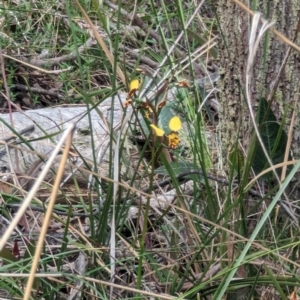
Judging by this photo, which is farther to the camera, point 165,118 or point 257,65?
point 165,118

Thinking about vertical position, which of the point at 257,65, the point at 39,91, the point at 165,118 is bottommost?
the point at 39,91

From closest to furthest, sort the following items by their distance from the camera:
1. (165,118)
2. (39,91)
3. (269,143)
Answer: (269,143) → (165,118) → (39,91)

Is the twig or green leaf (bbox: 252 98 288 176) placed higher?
green leaf (bbox: 252 98 288 176)

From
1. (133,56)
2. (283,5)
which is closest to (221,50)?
(283,5)

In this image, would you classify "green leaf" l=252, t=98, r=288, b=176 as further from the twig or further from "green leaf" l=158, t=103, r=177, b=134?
the twig

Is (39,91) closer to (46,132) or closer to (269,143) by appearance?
(46,132)

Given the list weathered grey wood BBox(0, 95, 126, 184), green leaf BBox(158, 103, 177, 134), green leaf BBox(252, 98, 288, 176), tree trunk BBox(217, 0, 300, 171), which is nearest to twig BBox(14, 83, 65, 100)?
weathered grey wood BBox(0, 95, 126, 184)

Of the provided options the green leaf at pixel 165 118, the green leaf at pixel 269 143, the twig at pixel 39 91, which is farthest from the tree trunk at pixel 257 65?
the twig at pixel 39 91

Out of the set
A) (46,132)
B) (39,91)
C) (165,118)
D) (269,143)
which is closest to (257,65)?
(269,143)

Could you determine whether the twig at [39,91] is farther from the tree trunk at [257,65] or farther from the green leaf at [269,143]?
the green leaf at [269,143]

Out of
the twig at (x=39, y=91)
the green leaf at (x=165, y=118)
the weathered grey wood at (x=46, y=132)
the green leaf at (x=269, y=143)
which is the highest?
the green leaf at (x=269, y=143)
